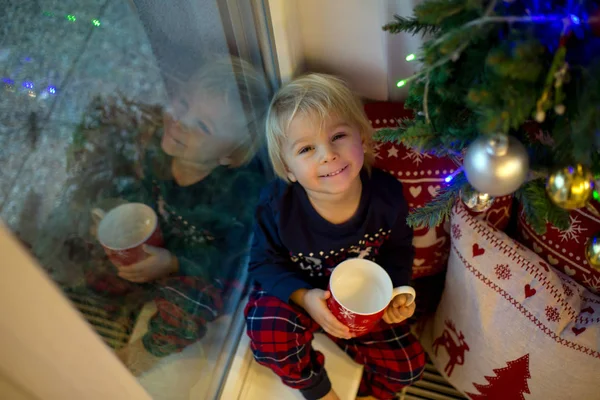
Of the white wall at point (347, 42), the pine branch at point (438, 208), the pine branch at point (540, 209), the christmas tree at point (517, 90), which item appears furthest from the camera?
the white wall at point (347, 42)

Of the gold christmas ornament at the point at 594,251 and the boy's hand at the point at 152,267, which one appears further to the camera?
the boy's hand at the point at 152,267

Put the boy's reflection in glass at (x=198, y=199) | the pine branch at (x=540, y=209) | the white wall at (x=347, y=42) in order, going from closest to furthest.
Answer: the pine branch at (x=540, y=209)
the white wall at (x=347, y=42)
the boy's reflection in glass at (x=198, y=199)

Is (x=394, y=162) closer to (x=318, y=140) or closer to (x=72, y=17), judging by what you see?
(x=318, y=140)

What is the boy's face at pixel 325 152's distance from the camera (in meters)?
0.83

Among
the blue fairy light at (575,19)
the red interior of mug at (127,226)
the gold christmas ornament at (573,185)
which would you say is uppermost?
the blue fairy light at (575,19)

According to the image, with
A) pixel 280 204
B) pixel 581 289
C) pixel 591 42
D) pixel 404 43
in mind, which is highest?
pixel 591 42

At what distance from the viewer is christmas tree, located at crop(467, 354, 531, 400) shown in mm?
916

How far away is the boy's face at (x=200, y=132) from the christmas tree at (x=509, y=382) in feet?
2.34

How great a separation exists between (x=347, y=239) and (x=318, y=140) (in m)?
0.22

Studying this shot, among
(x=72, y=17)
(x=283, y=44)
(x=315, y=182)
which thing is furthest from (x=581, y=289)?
(x=72, y=17)

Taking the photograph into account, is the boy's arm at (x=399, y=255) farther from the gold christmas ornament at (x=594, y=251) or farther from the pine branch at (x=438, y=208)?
the gold christmas ornament at (x=594, y=251)

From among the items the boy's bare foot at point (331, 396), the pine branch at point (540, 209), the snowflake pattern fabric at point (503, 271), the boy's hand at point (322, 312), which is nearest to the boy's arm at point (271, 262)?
the boy's hand at point (322, 312)

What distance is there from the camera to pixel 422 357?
3.47 feet

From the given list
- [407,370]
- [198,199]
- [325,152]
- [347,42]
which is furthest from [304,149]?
[407,370]
